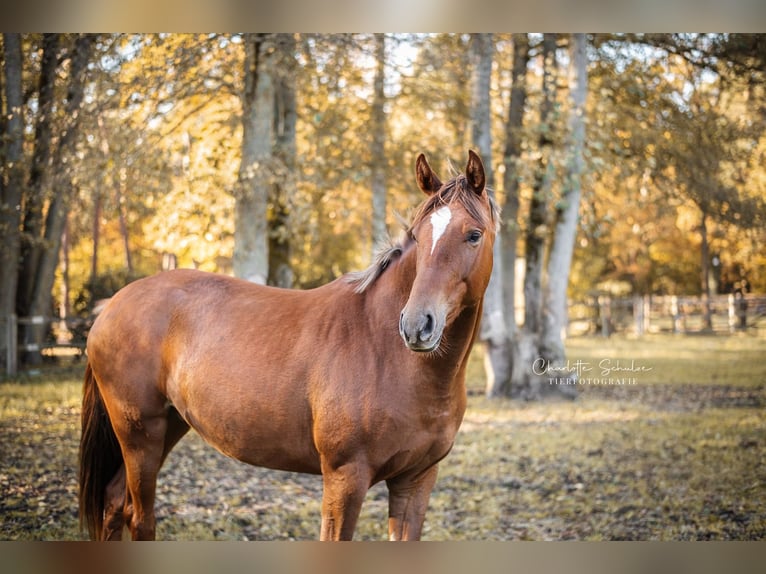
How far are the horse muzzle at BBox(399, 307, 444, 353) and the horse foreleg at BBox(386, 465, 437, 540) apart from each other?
0.68m

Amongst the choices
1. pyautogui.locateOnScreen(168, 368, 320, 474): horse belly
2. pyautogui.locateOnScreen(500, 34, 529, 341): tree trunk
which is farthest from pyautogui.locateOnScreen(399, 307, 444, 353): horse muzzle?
pyautogui.locateOnScreen(500, 34, 529, 341): tree trunk

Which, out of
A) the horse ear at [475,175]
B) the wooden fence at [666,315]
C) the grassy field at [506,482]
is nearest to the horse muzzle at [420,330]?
the horse ear at [475,175]

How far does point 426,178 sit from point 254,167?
10.5ft

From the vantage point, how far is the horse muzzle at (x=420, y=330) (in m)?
2.14

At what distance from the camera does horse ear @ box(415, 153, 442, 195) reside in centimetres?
250

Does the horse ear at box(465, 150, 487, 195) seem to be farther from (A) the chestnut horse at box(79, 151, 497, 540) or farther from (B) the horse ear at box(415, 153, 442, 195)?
(B) the horse ear at box(415, 153, 442, 195)

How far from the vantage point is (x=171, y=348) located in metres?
2.95

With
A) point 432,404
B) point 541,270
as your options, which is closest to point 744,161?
point 541,270

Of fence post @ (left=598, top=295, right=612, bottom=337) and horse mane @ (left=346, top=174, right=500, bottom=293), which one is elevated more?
horse mane @ (left=346, top=174, right=500, bottom=293)

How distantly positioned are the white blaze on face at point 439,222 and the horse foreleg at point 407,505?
35.7 inches

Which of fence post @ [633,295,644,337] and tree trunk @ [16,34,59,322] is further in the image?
fence post @ [633,295,644,337]

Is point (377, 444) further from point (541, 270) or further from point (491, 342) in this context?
point (541, 270)

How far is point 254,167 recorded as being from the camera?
5.45 metres

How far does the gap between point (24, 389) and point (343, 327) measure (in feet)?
12.4
